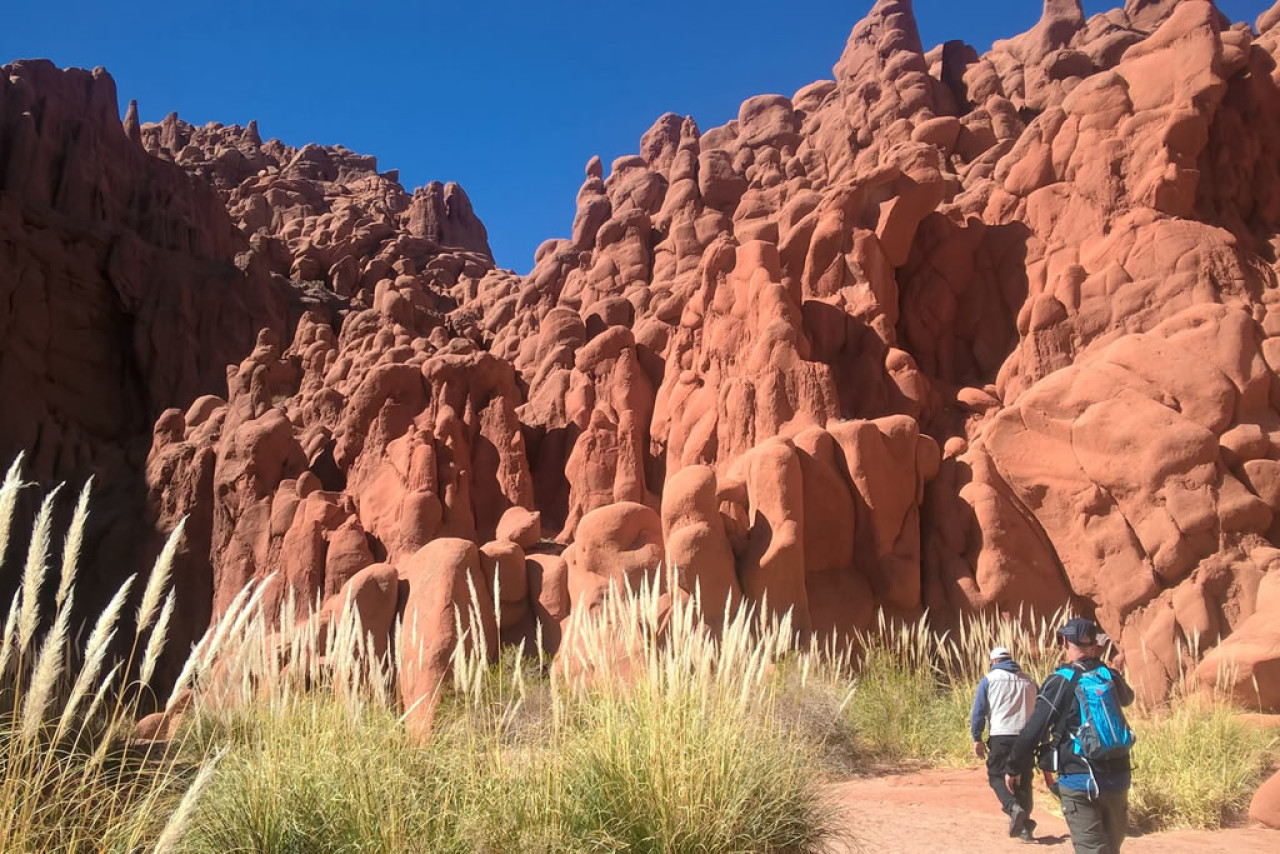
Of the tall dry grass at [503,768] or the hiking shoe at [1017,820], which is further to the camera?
the hiking shoe at [1017,820]

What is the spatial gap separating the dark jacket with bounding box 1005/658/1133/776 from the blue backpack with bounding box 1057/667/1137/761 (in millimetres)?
32

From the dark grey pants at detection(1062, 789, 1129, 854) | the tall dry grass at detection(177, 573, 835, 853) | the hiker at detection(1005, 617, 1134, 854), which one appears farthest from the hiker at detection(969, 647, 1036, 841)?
the tall dry grass at detection(177, 573, 835, 853)

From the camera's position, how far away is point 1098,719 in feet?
16.4

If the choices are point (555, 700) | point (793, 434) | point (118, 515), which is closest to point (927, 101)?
point (793, 434)

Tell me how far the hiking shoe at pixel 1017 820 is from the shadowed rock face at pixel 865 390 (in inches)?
127

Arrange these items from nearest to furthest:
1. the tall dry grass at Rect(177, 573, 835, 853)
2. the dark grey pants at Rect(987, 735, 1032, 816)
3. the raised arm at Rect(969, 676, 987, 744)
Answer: the tall dry grass at Rect(177, 573, 835, 853) → the raised arm at Rect(969, 676, 987, 744) → the dark grey pants at Rect(987, 735, 1032, 816)

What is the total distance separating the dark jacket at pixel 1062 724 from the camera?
4969 mm

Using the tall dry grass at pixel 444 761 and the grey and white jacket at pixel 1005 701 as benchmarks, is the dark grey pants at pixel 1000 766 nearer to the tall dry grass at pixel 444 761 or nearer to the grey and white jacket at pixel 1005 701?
the grey and white jacket at pixel 1005 701

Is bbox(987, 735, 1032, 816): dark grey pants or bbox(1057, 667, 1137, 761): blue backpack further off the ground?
bbox(1057, 667, 1137, 761): blue backpack

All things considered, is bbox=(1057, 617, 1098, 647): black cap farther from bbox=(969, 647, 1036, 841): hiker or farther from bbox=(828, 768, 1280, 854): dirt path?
bbox=(969, 647, 1036, 841): hiker

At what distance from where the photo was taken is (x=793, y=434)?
17844 millimetres

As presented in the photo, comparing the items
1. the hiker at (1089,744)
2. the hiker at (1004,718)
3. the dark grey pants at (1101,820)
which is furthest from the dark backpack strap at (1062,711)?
the hiker at (1004,718)

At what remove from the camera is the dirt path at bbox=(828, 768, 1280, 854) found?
6.88 meters

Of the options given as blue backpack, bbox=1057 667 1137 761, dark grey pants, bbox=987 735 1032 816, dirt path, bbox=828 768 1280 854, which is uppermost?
blue backpack, bbox=1057 667 1137 761
